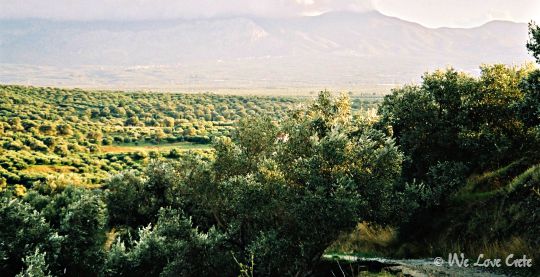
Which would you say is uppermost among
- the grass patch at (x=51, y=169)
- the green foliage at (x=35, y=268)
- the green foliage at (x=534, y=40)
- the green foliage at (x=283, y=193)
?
the green foliage at (x=534, y=40)

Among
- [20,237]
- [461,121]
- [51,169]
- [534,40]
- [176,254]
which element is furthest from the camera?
[51,169]

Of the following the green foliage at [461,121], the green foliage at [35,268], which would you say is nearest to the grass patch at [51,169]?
the green foliage at [35,268]

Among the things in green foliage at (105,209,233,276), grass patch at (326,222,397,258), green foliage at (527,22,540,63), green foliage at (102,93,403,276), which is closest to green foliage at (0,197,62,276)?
green foliage at (105,209,233,276)

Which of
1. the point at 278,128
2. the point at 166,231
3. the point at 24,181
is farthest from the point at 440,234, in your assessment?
the point at 24,181

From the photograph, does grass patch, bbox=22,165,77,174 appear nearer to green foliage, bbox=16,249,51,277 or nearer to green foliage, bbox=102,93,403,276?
green foliage, bbox=102,93,403,276

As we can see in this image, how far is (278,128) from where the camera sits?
28.5m

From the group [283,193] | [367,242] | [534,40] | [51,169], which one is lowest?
[51,169]

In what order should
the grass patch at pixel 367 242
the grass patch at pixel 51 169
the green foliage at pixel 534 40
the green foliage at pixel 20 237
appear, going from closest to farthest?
1. the green foliage at pixel 534 40
2. the green foliage at pixel 20 237
3. the grass patch at pixel 367 242
4. the grass patch at pixel 51 169

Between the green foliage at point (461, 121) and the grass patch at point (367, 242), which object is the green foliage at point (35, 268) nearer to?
the grass patch at point (367, 242)

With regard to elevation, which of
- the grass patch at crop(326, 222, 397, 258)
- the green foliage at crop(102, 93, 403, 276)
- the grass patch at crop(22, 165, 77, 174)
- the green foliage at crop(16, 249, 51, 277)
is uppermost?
the green foliage at crop(102, 93, 403, 276)

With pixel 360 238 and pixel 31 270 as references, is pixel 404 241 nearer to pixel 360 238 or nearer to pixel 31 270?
pixel 360 238

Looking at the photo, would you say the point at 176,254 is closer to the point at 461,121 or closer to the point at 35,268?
the point at 35,268

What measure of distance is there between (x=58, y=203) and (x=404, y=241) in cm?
3071

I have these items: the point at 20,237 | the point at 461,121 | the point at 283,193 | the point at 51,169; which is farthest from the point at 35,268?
the point at 51,169
